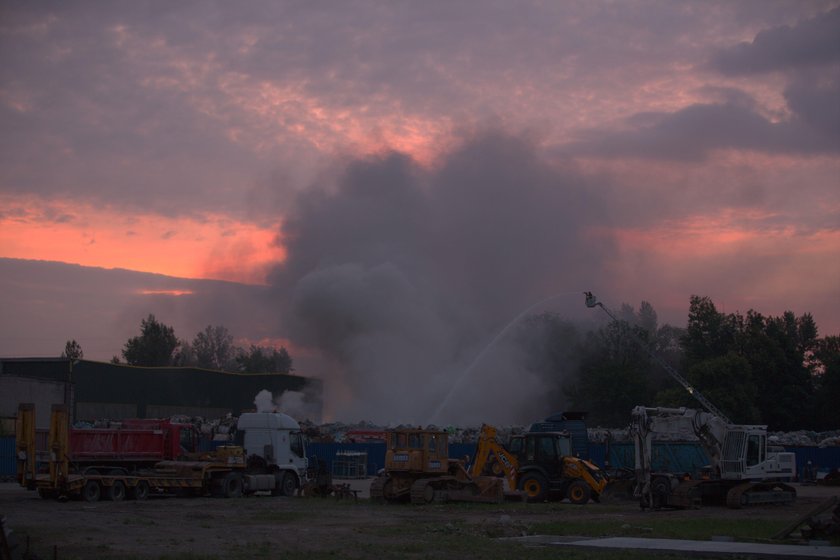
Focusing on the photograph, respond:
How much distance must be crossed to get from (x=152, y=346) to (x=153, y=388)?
5771cm

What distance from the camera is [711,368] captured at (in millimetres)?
83062

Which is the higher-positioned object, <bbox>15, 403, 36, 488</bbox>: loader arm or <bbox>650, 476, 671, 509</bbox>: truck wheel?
<bbox>15, 403, 36, 488</bbox>: loader arm

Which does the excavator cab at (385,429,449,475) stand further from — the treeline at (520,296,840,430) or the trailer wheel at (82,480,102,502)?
the treeline at (520,296,840,430)

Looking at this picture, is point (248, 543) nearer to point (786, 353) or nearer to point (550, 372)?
point (786, 353)

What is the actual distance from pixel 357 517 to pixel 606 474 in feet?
42.1

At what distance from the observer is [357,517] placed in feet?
92.4

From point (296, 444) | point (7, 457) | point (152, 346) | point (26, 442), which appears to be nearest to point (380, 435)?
point (7, 457)

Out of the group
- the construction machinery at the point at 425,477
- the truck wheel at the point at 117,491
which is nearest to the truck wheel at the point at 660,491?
the construction machinery at the point at 425,477

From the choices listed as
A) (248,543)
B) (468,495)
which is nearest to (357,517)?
(468,495)

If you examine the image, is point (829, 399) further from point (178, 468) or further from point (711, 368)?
point (178, 468)

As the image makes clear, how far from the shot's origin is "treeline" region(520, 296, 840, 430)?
275 feet

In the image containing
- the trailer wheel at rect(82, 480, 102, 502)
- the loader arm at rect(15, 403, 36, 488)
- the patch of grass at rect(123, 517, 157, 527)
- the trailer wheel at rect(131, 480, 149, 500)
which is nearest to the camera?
the patch of grass at rect(123, 517, 157, 527)

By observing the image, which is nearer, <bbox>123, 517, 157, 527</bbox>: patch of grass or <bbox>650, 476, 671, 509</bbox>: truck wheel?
<bbox>123, 517, 157, 527</bbox>: patch of grass

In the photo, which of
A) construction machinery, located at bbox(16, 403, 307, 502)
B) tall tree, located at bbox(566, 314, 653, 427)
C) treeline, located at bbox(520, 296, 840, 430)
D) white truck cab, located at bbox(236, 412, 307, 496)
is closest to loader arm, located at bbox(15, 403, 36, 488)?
construction machinery, located at bbox(16, 403, 307, 502)
